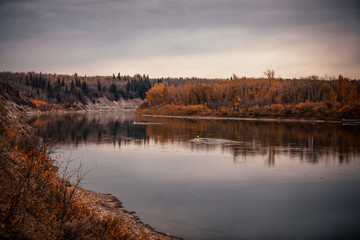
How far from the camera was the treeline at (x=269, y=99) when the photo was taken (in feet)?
189

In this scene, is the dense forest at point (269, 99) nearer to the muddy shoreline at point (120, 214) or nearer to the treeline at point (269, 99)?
the treeline at point (269, 99)

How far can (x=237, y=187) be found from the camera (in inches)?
560

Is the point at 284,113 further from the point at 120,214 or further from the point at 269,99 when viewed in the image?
the point at 120,214

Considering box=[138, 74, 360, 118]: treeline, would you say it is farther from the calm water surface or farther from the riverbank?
the calm water surface

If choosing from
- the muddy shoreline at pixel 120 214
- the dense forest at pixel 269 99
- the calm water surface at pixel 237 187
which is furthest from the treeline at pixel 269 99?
the muddy shoreline at pixel 120 214

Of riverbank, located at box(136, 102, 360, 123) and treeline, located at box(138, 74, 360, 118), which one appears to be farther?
treeline, located at box(138, 74, 360, 118)

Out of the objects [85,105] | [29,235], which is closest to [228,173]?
[29,235]

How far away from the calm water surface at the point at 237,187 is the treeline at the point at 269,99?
33.2 metres

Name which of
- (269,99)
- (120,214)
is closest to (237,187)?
(120,214)

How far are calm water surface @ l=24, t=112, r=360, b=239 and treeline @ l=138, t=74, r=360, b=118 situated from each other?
33.2 m

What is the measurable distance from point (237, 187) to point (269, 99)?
59602 millimetres

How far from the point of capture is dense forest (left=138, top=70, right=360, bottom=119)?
57.3 meters

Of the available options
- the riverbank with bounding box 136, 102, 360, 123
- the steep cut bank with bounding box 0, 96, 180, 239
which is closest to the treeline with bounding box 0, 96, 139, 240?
the steep cut bank with bounding box 0, 96, 180, 239

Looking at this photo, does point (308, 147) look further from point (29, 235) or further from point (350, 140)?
point (29, 235)
